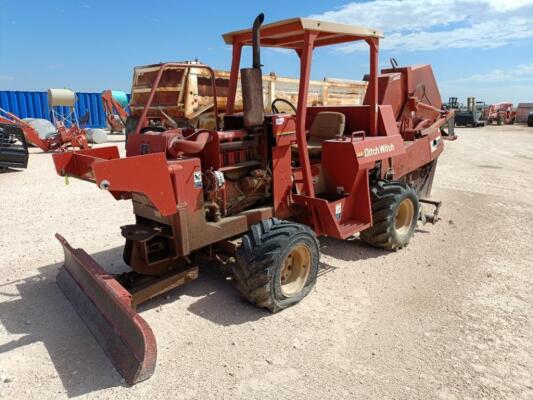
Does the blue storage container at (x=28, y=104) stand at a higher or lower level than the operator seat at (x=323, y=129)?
higher

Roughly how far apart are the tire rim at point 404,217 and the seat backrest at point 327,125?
52.3 inches

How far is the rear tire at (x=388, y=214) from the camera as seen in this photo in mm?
5195

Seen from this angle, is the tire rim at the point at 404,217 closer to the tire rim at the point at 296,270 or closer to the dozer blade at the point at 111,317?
the tire rim at the point at 296,270

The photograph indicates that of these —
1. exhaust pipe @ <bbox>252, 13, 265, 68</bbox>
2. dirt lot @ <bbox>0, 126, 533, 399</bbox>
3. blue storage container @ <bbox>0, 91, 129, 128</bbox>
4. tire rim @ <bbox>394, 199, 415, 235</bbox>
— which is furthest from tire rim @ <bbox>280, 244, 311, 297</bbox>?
blue storage container @ <bbox>0, 91, 129, 128</bbox>

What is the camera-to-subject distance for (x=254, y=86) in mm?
3979

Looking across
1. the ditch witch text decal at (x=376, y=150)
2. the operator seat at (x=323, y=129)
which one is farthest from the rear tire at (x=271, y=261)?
the operator seat at (x=323, y=129)

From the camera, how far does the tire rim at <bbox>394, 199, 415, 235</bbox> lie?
5.69m

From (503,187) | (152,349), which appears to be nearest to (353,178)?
(152,349)

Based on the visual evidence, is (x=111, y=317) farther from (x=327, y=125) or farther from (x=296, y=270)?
(x=327, y=125)

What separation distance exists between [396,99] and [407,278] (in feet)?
10.2

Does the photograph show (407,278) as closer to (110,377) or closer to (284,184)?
(284,184)

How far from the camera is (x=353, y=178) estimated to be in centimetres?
479

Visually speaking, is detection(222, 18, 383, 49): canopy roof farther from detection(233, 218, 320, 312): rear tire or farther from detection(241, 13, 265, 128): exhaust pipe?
detection(233, 218, 320, 312): rear tire

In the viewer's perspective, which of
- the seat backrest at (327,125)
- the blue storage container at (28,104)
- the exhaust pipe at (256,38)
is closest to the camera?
the exhaust pipe at (256,38)
